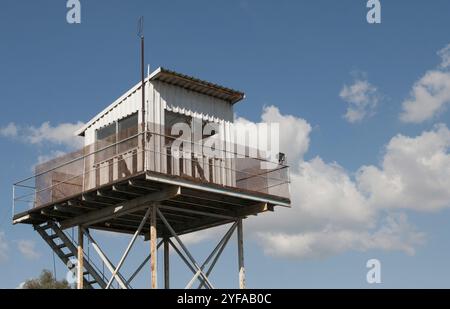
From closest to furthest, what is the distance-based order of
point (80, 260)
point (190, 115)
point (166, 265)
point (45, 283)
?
point (190, 115) < point (80, 260) < point (166, 265) < point (45, 283)

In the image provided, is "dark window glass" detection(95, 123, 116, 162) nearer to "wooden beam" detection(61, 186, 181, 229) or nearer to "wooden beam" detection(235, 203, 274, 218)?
"wooden beam" detection(61, 186, 181, 229)

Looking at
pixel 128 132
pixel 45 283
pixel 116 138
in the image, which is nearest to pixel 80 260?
pixel 116 138

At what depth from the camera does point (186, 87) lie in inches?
1275

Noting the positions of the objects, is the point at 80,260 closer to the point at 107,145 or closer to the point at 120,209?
the point at 120,209

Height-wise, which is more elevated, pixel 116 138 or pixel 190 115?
pixel 190 115

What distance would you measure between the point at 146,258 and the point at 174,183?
23.5 feet

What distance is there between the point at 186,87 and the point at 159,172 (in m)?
5.24

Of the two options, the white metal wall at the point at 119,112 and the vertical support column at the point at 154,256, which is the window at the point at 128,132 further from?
the vertical support column at the point at 154,256

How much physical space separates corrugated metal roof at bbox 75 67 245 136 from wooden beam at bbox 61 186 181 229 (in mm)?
3909

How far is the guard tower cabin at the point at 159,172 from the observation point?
29.6 m

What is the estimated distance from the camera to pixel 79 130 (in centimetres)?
3469
